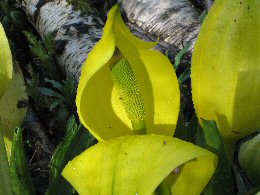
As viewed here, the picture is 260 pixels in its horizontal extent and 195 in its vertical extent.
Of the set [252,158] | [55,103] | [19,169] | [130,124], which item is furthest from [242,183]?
[55,103]

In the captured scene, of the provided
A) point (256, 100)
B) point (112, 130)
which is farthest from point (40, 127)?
point (256, 100)

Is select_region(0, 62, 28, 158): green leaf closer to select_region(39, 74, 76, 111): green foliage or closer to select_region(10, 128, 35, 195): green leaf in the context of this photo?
select_region(10, 128, 35, 195): green leaf

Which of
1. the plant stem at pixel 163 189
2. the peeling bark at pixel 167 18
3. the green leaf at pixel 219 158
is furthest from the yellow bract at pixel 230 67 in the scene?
the peeling bark at pixel 167 18

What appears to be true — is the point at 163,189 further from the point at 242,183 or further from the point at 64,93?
the point at 64,93

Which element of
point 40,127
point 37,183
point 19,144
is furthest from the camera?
point 40,127

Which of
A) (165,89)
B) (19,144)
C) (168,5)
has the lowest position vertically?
(168,5)

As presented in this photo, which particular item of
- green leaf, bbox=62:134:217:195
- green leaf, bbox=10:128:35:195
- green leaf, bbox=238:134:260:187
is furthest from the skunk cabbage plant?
green leaf, bbox=10:128:35:195

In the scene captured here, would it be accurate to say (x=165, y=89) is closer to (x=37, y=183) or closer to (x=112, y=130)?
(x=112, y=130)

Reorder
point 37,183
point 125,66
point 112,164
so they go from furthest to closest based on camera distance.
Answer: point 37,183 < point 125,66 < point 112,164
